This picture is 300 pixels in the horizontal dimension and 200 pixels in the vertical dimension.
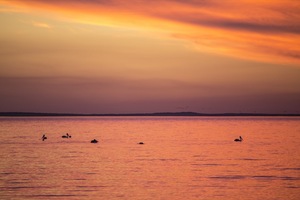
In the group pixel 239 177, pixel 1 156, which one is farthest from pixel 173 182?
pixel 1 156

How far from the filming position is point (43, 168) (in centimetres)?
5569

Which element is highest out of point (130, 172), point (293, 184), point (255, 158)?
point (255, 158)

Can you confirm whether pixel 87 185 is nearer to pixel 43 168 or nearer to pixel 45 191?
pixel 45 191

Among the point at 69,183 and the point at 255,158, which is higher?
the point at 255,158

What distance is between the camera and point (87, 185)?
44406 millimetres

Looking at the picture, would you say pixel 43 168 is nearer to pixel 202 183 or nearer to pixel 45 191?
pixel 45 191

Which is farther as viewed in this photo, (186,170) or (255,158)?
(255,158)

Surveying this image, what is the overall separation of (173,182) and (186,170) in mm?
8249

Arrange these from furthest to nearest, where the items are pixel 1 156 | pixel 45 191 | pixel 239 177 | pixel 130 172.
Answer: pixel 1 156
pixel 130 172
pixel 239 177
pixel 45 191

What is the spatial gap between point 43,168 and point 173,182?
618 inches

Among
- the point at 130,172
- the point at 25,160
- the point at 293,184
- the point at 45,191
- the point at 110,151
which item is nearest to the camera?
the point at 45,191

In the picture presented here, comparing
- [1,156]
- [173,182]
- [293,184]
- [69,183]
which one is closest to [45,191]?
[69,183]

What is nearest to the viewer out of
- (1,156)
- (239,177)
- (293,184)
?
(293,184)

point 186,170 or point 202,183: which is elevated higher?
point 186,170
